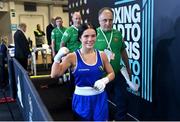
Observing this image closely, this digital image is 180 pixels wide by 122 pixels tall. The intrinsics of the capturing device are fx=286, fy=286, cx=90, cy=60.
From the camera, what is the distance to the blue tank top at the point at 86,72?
2.53 metres

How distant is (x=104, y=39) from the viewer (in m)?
3.53

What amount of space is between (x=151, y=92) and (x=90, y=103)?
1439mm

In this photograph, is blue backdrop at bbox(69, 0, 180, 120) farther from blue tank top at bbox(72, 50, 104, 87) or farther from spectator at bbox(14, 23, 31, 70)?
spectator at bbox(14, 23, 31, 70)

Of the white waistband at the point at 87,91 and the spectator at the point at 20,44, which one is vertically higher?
the spectator at the point at 20,44

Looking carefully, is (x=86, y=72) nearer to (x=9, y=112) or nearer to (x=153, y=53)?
(x=153, y=53)

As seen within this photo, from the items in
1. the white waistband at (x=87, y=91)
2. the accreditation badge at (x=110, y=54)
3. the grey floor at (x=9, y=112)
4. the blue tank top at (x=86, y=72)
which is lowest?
the grey floor at (x=9, y=112)

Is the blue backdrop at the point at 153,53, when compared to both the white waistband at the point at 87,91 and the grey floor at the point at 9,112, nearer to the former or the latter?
the white waistband at the point at 87,91

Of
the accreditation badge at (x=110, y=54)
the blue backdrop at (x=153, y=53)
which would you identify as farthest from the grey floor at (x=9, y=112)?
the accreditation badge at (x=110, y=54)

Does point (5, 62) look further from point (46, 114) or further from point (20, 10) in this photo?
point (20, 10)

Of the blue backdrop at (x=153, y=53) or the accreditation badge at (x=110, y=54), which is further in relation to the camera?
the accreditation badge at (x=110, y=54)

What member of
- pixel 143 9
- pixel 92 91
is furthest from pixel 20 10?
pixel 92 91

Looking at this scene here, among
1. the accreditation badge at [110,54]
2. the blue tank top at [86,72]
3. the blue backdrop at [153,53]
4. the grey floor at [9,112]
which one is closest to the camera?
the blue tank top at [86,72]

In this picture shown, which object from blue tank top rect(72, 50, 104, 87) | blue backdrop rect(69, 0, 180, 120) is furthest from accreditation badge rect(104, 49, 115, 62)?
blue tank top rect(72, 50, 104, 87)

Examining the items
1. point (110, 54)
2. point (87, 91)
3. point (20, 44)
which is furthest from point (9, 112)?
point (87, 91)
